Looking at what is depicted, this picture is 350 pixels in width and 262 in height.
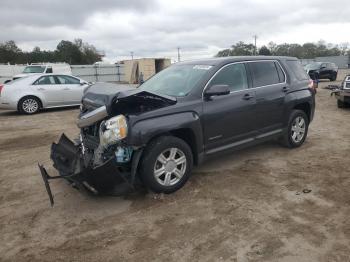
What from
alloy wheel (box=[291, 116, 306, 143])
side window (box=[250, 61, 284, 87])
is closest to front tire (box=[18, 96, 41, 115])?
side window (box=[250, 61, 284, 87])

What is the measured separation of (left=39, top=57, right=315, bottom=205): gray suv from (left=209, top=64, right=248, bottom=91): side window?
0.02 metres

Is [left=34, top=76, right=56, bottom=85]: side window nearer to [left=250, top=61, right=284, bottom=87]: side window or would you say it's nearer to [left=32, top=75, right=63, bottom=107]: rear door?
[left=32, top=75, right=63, bottom=107]: rear door

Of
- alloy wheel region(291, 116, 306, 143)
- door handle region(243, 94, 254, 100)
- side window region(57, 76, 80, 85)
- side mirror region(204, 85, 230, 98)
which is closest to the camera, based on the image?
side mirror region(204, 85, 230, 98)

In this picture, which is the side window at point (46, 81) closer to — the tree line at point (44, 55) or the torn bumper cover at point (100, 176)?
the torn bumper cover at point (100, 176)

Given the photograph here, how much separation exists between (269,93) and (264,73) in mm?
368

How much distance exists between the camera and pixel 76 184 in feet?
13.7

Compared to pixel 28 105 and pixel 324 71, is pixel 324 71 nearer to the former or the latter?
pixel 324 71

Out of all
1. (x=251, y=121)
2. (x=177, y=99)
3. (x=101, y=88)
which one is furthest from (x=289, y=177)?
(x=101, y=88)

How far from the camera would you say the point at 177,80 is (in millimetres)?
5441

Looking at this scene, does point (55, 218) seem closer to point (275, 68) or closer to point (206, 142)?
point (206, 142)

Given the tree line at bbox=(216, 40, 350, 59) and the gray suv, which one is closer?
the gray suv

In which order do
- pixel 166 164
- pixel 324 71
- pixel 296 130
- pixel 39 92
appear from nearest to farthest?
pixel 166 164 → pixel 296 130 → pixel 39 92 → pixel 324 71

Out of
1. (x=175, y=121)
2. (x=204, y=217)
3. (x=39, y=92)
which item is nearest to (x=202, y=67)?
(x=175, y=121)

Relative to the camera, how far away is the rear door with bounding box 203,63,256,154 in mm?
5035
